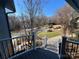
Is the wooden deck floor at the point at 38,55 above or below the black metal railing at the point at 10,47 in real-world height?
below

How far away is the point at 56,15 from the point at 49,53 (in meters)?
8.42

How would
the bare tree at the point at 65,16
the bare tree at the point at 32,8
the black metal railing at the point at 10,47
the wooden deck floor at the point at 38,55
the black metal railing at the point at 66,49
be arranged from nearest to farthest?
the black metal railing at the point at 66,49 < the black metal railing at the point at 10,47 < the wooden deck floor at the point at 38,55 < the bare tree at the point at 32,8 < the bare tree at the point at 65,16

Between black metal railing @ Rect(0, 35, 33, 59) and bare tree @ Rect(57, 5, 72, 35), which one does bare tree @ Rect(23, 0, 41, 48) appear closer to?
bare tree @ Rect(57, 5, 72, 35)

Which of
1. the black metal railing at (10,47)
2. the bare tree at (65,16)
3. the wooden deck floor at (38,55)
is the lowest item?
the wooden deck floor at (38,55)

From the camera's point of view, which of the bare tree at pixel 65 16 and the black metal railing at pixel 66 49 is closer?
the black metal railing at pixel 66 49

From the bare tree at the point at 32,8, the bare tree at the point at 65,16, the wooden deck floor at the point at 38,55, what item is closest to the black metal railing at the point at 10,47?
the wooden deck floor at the point at 38,55

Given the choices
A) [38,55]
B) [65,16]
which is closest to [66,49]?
[38,55]

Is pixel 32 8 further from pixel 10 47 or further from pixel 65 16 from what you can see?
pixel 10 47

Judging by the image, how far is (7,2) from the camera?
16.1 feet

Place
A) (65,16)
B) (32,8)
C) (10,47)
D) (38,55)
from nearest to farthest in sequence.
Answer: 1. (38,55)
2. (10,47)
3. (32,8)
4. (65,16)

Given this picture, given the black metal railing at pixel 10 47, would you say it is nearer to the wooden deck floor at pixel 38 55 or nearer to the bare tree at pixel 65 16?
the wooden deck floor at pixel 38 55

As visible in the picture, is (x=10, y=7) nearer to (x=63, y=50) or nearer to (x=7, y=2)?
(x=7, y=2)

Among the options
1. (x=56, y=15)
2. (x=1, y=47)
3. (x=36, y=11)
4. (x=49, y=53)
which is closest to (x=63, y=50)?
(x=49, y=53)

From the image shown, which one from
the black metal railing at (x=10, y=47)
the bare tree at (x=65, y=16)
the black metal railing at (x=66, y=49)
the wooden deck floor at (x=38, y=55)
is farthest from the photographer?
the bare tree at (x=65, y=16)
